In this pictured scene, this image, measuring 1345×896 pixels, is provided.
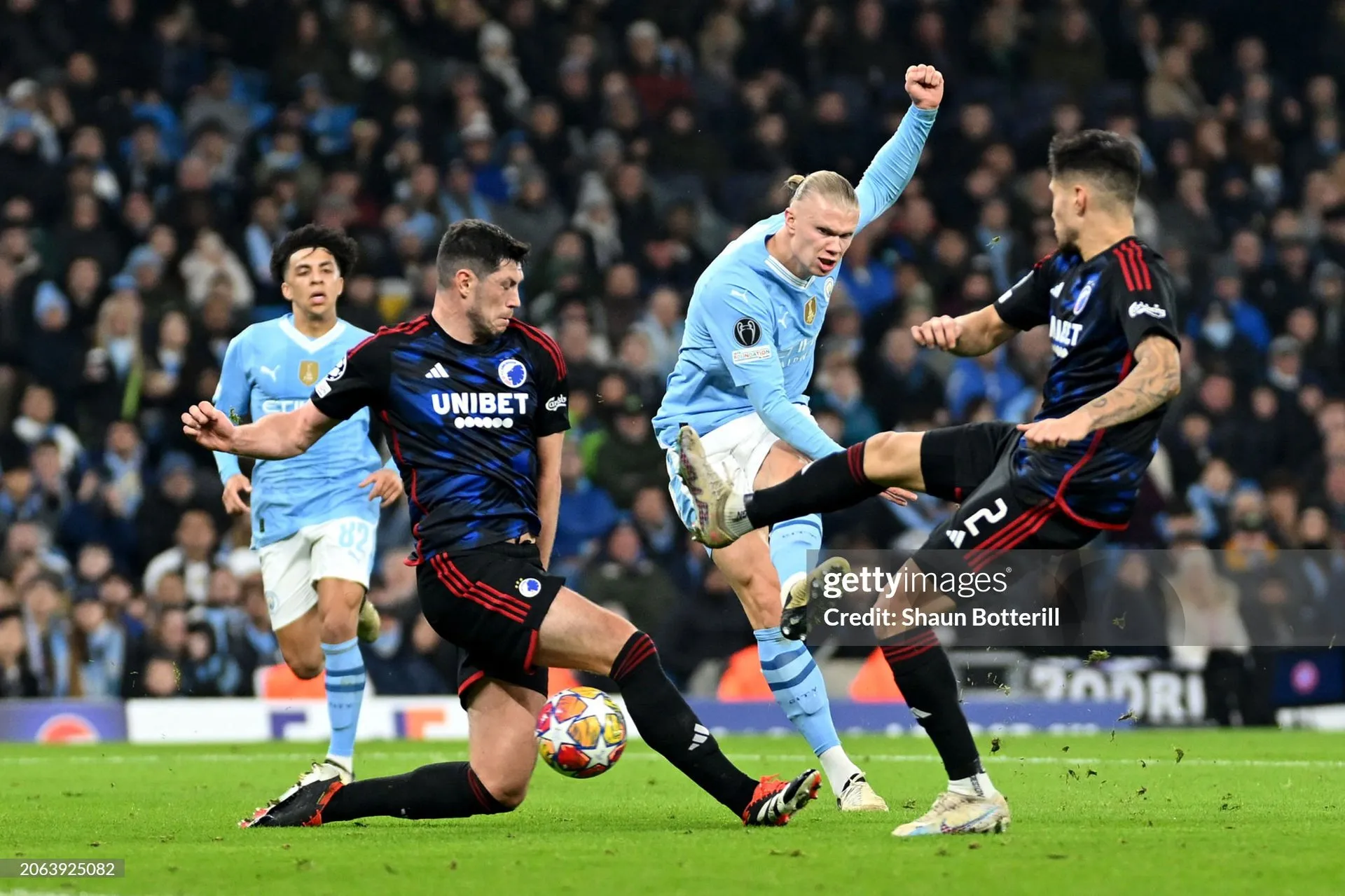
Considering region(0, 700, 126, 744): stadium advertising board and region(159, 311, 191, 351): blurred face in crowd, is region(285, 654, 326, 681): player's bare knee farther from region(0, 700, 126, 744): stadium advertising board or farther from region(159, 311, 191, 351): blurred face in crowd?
region(159, 311, 191, 351): blurred face in crowd

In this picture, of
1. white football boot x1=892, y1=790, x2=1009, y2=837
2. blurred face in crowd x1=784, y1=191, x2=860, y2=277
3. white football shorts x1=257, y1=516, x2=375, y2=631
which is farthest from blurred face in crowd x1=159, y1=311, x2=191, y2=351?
white football boot x1=892, y1=790, x2=1009, y2=837

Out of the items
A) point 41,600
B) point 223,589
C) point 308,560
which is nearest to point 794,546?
point 308,560

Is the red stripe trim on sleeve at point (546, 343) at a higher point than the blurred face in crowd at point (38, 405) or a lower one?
lower

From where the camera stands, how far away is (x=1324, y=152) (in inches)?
747

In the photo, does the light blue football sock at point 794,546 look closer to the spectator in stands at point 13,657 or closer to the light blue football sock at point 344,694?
the light blue football sock at point 344,694

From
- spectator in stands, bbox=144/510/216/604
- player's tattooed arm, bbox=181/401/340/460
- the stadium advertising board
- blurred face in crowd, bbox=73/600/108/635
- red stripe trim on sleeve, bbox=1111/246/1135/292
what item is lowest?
the stadium advertising board

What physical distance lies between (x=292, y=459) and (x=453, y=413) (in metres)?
2.65

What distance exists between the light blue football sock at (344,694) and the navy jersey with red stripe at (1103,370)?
3.95 meters

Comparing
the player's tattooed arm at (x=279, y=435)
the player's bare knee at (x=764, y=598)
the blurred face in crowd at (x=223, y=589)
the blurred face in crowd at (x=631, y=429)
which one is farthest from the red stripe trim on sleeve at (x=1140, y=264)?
the blurred face in crowd at (x=631, y=429)

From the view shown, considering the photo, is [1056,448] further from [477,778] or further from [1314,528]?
[1314,528]

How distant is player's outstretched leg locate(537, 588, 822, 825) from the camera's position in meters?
6.55

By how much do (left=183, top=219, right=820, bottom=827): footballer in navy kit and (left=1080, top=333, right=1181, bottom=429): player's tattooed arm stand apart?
68.3 inches

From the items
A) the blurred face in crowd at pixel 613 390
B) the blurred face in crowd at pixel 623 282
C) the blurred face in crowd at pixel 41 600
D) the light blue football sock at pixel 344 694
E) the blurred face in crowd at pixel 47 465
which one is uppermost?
the blurred face in crowd at pixel 623 282

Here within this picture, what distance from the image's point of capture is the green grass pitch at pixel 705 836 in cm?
532
